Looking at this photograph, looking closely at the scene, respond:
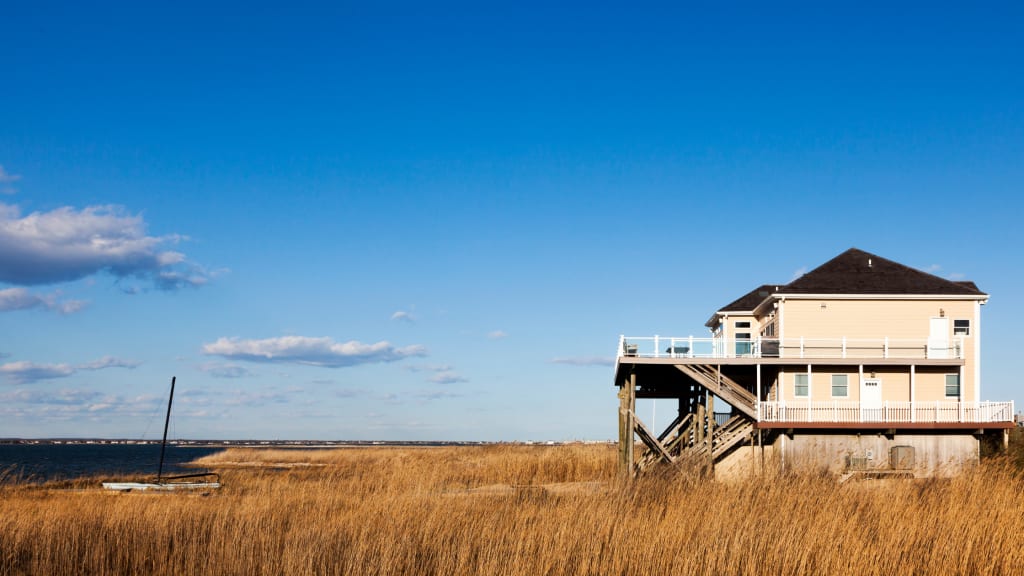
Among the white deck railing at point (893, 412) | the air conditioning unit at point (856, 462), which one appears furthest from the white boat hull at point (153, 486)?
the air conditioning unit at point (856, 462)

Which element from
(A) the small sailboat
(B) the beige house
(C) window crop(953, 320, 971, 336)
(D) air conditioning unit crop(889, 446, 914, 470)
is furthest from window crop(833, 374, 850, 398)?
(A) the small sailboat

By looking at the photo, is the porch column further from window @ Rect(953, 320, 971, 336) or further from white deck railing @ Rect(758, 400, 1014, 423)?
window @ Rect(953, 320, 971, 336)

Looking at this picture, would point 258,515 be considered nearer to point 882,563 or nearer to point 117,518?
point 117,518

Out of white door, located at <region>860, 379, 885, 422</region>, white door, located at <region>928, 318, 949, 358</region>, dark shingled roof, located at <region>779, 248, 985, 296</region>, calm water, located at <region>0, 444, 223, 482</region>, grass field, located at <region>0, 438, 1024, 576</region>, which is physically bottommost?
calm water, located at <region>0, 444, 223, 482</region>

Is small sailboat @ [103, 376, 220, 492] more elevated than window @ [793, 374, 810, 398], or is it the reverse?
window @ [793, 374, 810, 398]

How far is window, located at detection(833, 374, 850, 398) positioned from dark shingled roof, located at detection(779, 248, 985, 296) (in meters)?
2.91

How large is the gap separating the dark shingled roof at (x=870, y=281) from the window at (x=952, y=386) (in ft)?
9.26

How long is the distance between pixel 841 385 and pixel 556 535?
72.3 ft

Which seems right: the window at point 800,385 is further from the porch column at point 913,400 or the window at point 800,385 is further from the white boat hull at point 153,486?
the white boat hull at point 153,486

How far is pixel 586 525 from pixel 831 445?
1926 cm

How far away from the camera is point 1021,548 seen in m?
13.3

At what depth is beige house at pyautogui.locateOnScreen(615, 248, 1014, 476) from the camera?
30922mm

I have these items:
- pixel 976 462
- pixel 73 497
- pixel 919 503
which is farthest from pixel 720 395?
pixel 73 497

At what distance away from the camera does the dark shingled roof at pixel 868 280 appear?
1296 inches
